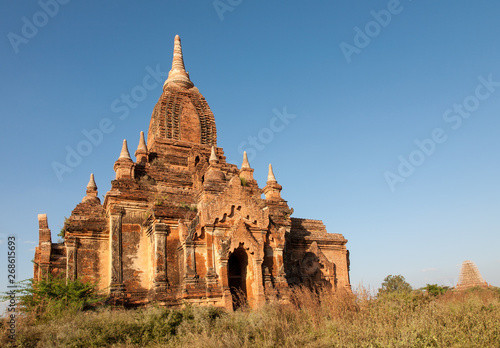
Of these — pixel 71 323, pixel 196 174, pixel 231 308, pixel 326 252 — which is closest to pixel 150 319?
pixel 71 323

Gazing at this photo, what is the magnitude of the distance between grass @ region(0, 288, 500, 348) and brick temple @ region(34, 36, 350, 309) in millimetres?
3149

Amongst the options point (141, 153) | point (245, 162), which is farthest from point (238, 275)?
point (141, 153)

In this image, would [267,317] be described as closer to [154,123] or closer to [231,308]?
[231,308]

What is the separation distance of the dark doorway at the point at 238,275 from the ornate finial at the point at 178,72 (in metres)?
13.5

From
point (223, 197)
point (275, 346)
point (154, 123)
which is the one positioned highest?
point (154, 123)

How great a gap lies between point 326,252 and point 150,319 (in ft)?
44.0

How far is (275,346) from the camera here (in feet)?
31.4

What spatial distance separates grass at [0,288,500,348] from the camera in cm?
968

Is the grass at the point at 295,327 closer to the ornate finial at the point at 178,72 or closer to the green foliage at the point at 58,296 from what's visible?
the green foliage at the point at 58,296

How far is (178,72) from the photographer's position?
27.6 m

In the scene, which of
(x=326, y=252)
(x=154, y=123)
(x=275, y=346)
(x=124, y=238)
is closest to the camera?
(x=275, y=346)

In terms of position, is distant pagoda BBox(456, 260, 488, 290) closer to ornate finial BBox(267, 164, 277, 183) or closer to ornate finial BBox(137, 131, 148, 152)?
ornate finial BBox(267, 164, 277, 183)

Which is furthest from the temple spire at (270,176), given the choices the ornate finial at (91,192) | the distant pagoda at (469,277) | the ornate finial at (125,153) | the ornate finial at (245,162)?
the distant pagoda at (469,277)

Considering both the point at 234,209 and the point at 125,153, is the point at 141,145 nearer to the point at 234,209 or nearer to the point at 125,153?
the point at 125,153
